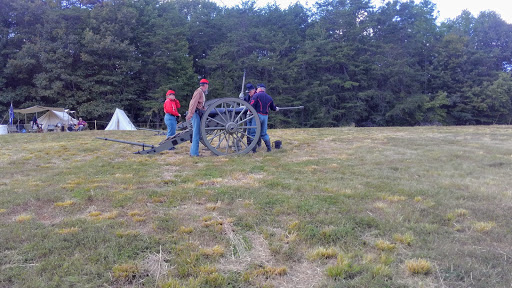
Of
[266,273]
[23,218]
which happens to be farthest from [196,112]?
[266,273]

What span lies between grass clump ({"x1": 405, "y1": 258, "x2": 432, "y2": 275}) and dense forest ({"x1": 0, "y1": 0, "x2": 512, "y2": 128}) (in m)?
26.7

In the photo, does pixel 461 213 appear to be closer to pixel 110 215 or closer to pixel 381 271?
pixel 381 271

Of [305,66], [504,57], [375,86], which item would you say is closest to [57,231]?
[305,66]

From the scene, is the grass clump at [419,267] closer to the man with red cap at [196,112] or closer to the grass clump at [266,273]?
the grass clump at [266,273]

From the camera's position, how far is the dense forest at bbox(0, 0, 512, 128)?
2659cm

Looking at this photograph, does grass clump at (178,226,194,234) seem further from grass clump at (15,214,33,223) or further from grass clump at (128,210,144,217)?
grass clump at (15,214,33,223)

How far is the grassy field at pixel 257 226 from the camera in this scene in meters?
2.29

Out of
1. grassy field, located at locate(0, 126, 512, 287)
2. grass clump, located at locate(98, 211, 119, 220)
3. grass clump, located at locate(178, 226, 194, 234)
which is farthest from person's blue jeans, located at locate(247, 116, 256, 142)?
grass clump, located at locate(178, 226, 194, 234)

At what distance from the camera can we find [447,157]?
6703 millimetres

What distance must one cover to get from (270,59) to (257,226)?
93.5 ft

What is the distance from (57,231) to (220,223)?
1316 mm

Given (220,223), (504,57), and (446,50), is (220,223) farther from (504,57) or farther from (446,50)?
(504,57)

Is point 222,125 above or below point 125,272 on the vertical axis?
above

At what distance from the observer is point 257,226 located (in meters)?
3.12
